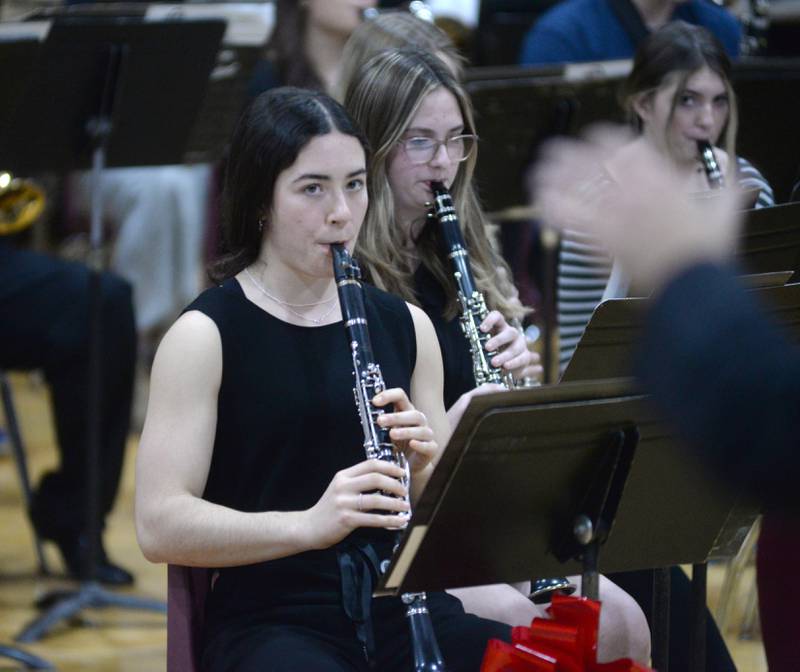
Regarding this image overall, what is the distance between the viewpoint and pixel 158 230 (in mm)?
5309

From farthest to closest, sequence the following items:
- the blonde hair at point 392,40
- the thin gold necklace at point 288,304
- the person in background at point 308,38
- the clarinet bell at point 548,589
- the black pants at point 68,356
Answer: the person in background at point 308,38 < the black pants at point 68,356 < the blonde hair at point 392,40 < the clarinet bell at point 548,589 < the thin gold necklace at point 288,304

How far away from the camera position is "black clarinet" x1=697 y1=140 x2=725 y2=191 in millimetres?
3154

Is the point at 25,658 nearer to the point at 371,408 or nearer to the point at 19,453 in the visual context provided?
the point at 19,453

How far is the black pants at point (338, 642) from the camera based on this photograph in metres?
1.87

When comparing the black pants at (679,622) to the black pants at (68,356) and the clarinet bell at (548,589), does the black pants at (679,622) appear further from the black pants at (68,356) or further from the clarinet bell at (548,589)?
the black pants at (68,356)

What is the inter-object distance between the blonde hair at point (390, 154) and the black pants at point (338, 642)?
2.09ft

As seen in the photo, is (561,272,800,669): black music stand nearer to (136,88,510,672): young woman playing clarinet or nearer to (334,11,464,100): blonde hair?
(136,88,510,672): young woman playing clarinet

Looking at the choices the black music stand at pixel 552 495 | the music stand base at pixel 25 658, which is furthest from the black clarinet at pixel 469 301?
the music stand base at pixel 25 658

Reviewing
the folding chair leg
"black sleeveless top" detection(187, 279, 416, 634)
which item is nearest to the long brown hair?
"black sleeveless top" detection(187, 279, 416, 634)

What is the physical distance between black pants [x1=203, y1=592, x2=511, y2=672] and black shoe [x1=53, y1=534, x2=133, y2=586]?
5.98 feet

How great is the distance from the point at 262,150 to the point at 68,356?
1852 mm

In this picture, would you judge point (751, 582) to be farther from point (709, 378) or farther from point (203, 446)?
point (709, 378)

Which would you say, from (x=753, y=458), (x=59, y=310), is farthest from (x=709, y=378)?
(x=59, y=310)

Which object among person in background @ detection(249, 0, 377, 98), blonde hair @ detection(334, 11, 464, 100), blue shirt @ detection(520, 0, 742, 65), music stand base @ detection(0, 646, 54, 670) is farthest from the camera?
blue shirt @ detection(520, 0, 742, 65)
